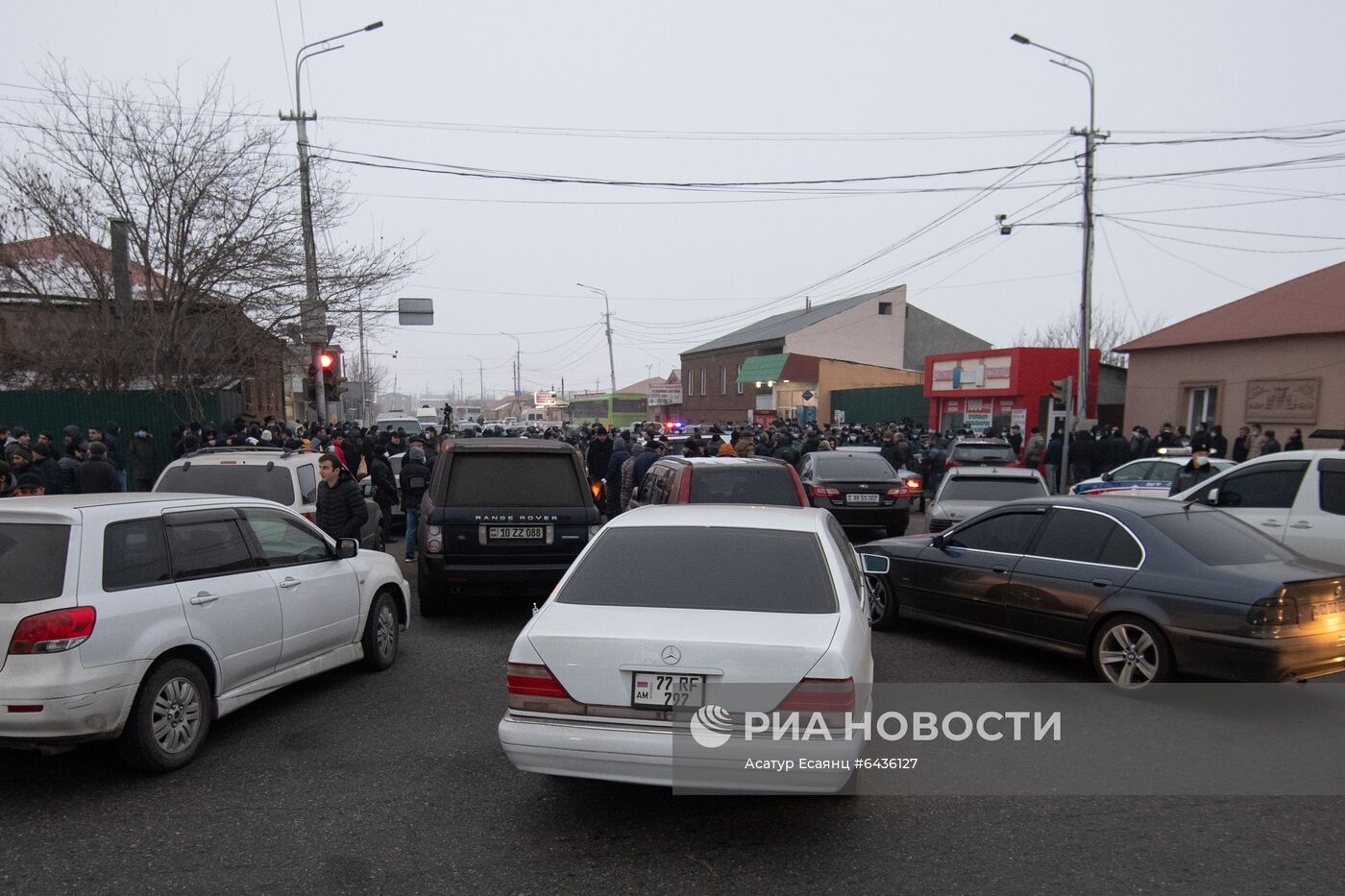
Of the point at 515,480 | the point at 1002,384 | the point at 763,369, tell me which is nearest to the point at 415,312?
the point at 515,480

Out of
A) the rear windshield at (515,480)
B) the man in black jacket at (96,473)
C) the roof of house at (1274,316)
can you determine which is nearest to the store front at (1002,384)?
the roof of house at (1274,316)

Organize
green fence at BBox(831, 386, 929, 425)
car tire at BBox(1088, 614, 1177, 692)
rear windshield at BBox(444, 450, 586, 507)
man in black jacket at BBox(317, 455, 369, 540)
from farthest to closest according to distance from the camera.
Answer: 1. green fence at BBox(831, 386, 929, 425)
2. man in black jacket at BBox(317, 455, 369, 540)
3. rear windshield at BBox(444, 450, 586, 507)
4. car tire at BBox(1088, 614, 1177, 692)

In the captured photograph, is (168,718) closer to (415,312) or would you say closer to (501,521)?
(501,521)

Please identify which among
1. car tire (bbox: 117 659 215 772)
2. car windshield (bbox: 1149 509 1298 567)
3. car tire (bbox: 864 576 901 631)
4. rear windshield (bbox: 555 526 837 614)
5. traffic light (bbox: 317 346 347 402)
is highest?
traffic light (bbox: 317 346 347 402)

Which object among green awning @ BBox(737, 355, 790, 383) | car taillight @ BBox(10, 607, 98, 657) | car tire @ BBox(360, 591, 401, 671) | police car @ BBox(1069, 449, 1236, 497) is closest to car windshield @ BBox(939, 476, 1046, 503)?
police car @ BBox(1069, 449, 1236, 497)

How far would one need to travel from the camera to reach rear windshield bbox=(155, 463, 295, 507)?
348 inches

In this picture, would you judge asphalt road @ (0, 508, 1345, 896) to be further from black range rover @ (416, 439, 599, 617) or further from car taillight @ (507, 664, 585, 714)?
black range rover @ (416, 439, 599, 617)

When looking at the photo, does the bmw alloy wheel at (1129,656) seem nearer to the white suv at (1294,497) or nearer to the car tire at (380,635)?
the white suv at (1294,497)

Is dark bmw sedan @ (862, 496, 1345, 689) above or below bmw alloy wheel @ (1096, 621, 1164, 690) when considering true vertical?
above

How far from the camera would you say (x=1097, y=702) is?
604cm

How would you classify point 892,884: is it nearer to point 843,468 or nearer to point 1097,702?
point 1097,702

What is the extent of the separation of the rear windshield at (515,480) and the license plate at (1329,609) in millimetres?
5835

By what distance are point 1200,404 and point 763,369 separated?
2884 cm

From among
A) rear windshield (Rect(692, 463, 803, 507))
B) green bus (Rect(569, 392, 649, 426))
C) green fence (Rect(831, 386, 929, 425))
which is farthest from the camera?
green bus (Rect(569, 392, 649, 426))
